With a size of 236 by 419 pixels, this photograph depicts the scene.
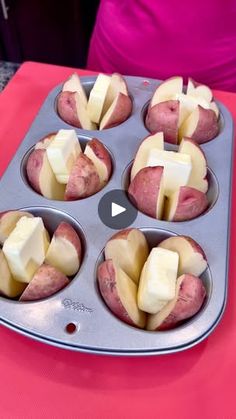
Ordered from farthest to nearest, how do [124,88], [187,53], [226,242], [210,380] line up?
[187,53], [124,88], [226,242], [210,380]

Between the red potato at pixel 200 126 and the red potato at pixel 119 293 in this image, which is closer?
the red potato at pixel 119 293

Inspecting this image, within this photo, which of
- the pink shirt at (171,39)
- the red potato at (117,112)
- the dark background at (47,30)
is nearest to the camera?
the red potato at (117,112)

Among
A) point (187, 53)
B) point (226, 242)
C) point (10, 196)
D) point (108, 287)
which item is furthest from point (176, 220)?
point (187, 53)

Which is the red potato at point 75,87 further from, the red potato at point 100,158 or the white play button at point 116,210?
the white play button at point 116,210

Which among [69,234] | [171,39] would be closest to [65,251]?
[69,234]

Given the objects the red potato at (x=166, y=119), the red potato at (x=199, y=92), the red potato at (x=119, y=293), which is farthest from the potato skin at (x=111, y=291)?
the red potato at (x=199, y=92)

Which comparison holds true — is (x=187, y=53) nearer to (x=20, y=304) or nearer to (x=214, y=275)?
(x=214, y=275)

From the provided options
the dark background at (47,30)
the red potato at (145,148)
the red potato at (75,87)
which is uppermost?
the red potato at (75,87)

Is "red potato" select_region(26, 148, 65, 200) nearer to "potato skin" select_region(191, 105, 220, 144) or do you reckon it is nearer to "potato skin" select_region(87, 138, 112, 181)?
"potato skin" select_region(87, 138, 112, 181)
